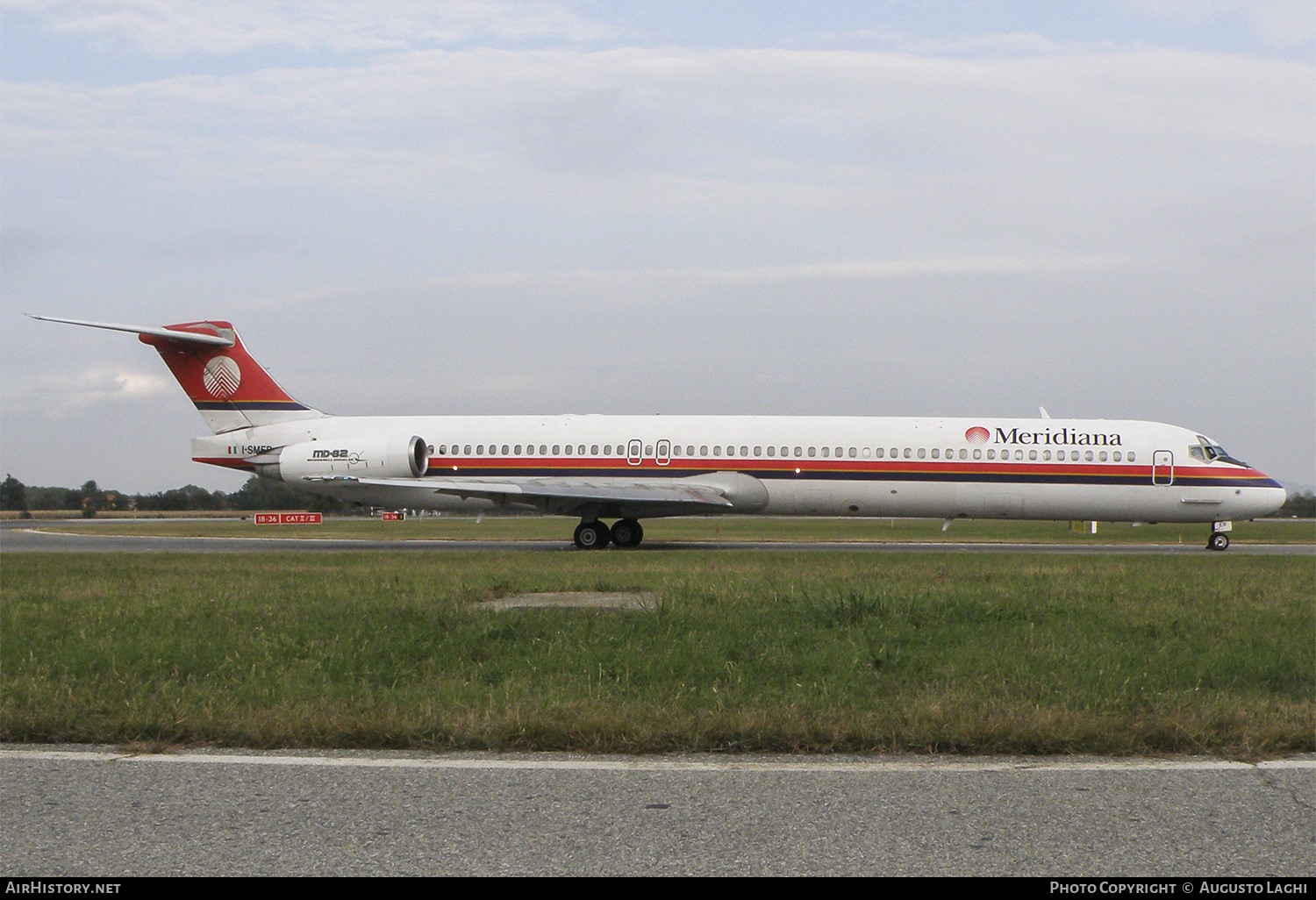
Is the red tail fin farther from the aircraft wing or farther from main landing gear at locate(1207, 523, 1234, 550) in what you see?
main landing gear at locate(1207, 523, 1234, 550)

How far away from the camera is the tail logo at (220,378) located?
1056 inches

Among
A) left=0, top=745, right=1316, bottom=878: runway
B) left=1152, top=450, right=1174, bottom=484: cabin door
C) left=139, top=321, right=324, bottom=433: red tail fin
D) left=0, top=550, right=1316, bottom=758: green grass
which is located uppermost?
left=139, top=321, right=324, bottom=433: red tail fin

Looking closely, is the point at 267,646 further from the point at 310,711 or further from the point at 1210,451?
the point at 1210,451

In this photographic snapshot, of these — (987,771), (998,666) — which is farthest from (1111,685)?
(987,771)

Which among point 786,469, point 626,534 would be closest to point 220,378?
point 626,534

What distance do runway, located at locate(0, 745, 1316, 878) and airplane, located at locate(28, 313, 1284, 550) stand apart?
60.2ft

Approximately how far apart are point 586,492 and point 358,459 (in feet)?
18.2

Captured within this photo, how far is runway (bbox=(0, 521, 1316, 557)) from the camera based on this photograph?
79.4 feet

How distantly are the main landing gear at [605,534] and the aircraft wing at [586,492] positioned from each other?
0.37 m

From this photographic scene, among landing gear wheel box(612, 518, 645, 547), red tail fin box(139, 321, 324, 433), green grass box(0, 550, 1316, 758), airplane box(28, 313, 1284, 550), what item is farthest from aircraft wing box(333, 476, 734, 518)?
green grass box(0, 550, 1316, 758)

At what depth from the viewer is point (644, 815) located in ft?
14.6

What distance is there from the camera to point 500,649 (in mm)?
8297

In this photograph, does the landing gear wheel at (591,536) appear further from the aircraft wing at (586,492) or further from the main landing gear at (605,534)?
the aircraft wing at (586,492)
